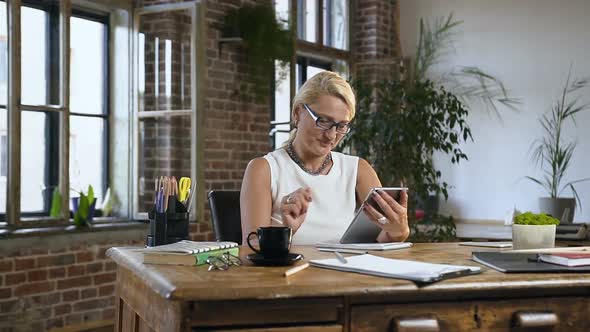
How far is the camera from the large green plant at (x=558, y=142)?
23.5ft

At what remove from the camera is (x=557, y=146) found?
696 centimetres

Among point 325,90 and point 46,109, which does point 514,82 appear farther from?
point 325,90

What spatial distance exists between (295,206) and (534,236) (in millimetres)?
721

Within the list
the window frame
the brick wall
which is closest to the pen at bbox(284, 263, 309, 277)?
the brick wall

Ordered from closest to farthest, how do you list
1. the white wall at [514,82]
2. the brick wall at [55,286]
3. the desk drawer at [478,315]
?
the desk drawer at [478,315] < the brick wall at [55,286] < the white wall at [514,82]

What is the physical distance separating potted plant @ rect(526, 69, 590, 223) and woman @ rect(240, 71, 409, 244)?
4535 mm

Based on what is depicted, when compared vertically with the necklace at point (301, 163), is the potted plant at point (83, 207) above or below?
below

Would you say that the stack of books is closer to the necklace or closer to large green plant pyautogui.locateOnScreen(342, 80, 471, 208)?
the necklace

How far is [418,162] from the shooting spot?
571 cm

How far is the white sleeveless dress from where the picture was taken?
9.15ft

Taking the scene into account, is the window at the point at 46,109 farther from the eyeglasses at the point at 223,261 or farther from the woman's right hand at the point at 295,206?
the eyeglasses at the point at 223,261

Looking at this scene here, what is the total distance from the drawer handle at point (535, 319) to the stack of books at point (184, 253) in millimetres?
706

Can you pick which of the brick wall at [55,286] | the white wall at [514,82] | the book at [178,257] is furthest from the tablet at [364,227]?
the white wall at [514,82]

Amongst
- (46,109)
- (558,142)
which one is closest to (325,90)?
(46,109)
